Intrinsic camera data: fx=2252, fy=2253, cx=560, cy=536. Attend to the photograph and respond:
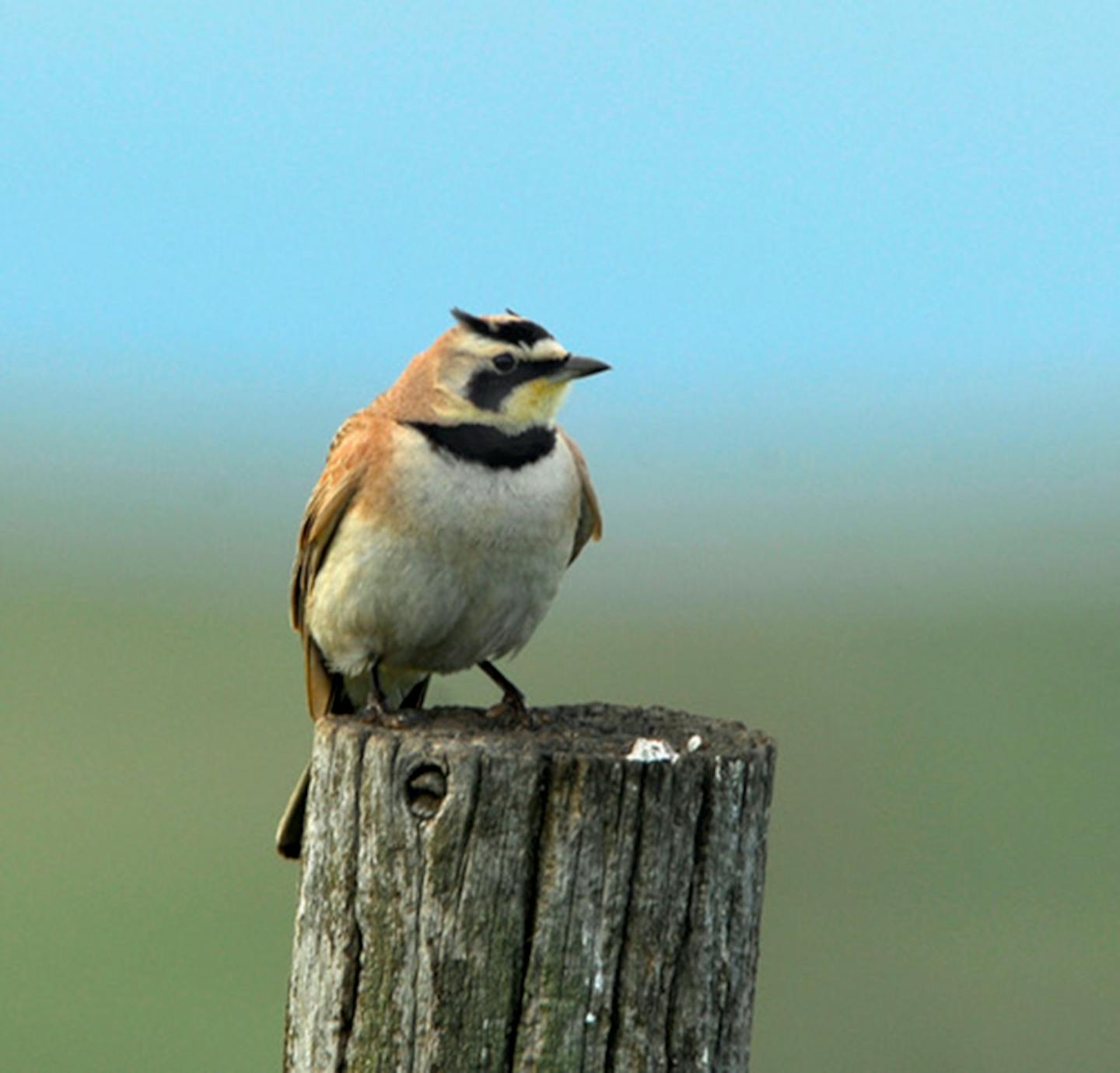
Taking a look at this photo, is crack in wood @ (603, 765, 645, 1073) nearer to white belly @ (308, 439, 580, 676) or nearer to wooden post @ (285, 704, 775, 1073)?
wooden post @ (285, 704, 775, 1073)

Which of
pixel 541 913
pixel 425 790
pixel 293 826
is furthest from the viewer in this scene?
pixel 293 826

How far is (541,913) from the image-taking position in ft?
16.0

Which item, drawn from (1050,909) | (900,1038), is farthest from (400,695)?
(1050,909)

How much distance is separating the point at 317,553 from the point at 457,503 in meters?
0.67

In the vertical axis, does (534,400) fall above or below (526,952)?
above

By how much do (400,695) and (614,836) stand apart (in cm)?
336

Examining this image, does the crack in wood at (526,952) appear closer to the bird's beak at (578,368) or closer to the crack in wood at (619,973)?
the crack in wood at (619,973)

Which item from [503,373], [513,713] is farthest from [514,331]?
[513,713]

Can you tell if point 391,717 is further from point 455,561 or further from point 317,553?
point 317,553

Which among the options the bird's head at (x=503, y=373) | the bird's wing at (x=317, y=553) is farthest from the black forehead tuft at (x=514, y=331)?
the bird's wing at (x=317, y=553)

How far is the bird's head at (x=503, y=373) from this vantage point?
719cm

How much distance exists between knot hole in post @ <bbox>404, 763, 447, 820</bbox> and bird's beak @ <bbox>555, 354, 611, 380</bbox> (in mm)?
2240

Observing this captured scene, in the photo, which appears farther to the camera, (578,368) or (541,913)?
(578,368)

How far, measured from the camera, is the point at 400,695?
820 cm
